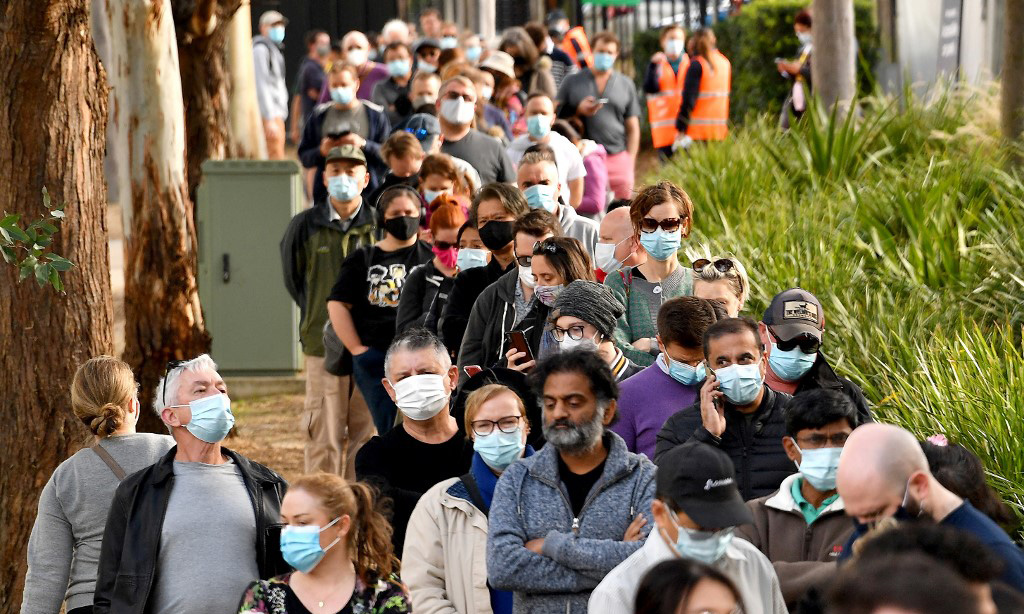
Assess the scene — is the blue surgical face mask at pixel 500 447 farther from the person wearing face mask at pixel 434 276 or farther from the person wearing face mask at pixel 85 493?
the person wearing face mask at pixel 434 276

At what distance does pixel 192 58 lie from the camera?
13.3 meters

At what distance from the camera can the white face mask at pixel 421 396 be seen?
6.27m

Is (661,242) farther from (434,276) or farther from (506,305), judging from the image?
(434,276)

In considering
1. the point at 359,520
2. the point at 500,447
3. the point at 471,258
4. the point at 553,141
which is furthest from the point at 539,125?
the point at 359,520

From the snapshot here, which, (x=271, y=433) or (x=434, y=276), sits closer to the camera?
(x=434, y=276)

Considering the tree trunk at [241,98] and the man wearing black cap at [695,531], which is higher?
the tree trunk at [241,98]

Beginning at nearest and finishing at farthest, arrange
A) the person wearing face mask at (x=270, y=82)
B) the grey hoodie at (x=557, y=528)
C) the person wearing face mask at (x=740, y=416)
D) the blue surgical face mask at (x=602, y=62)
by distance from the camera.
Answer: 1. the grey hoodie at (x=557, y=528)
2. the person wearing face mask at (x=740, y=416)
3. the blue surgical face mask at (x=602, y=62)
4. the person wearing face mask at (x=270, y=82)

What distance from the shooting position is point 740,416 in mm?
5875

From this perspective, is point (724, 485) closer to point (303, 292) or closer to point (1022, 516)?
point (1022, 516)

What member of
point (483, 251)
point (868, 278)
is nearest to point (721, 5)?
point (868, 278)

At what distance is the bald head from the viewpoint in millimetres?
4281

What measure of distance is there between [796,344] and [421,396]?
4.88 feet

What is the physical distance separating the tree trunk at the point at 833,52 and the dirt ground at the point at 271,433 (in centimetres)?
542

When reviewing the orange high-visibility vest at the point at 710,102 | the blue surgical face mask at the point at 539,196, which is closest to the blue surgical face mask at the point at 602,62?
the orange high-visibility vest at the point at 710,102
